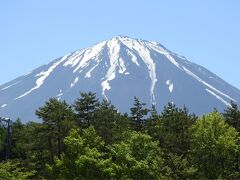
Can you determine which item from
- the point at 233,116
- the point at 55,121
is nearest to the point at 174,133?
the point at 233,116

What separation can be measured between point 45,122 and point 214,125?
2045cm

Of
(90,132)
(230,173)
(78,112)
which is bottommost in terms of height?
(230,173)

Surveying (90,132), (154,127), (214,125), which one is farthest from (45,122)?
(214,125)

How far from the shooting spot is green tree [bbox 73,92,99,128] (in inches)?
2741

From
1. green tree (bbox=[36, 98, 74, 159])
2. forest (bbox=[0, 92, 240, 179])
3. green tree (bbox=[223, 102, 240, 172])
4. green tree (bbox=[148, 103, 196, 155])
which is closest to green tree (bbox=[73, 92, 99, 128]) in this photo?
forest (bbox=[0, 92, 240, 179])

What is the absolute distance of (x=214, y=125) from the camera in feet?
217

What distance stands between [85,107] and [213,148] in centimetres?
1709

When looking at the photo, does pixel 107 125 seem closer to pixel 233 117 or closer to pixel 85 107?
pixel 85 107

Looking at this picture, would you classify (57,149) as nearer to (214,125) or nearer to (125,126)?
(125,126)

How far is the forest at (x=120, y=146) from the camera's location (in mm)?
53625

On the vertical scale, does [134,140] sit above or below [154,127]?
below

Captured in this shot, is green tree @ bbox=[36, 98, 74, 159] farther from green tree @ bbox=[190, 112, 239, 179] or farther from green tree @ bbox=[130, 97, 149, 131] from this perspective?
green tree @ bbox=[190, 112, 239, 179]

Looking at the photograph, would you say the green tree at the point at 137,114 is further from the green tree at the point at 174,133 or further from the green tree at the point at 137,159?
the green tree at the point at 137,159

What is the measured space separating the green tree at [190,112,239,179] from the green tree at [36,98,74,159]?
1538cm
